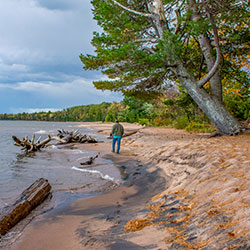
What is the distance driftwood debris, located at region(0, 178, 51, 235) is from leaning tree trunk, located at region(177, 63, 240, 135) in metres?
8.29

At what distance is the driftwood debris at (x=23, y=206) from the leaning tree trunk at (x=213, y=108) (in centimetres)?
829

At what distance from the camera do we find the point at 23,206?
4.12 metres

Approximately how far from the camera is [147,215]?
329 cm

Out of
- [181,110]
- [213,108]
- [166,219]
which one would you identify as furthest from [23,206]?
[181,110]

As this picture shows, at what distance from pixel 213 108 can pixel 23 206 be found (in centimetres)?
921

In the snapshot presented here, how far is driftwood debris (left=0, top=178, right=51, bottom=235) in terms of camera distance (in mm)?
3573

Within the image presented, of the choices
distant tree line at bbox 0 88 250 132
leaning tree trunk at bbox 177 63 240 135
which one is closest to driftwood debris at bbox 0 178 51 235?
leaning tree trunk at bbox 177 63 240 135

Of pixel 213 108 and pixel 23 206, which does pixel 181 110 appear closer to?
pixel 213 108

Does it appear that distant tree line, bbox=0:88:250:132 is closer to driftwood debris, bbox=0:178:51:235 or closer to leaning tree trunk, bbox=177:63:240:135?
leaning tree trunk, bbox=177:63:240:135

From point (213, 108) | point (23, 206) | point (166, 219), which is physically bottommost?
point (23, 206)

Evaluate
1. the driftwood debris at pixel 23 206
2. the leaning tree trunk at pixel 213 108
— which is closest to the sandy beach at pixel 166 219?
the driftwood debris at pixel 23 206

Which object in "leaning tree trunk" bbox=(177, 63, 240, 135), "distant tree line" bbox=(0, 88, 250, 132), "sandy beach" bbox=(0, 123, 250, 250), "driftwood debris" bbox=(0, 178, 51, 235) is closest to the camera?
"sandy beach" bbox=(0, 123, 250, 250)

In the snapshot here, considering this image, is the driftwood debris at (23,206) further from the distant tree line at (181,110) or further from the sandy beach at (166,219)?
the distant tree line at (181,110)

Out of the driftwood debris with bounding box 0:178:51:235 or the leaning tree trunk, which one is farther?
the leaning tree trunk
